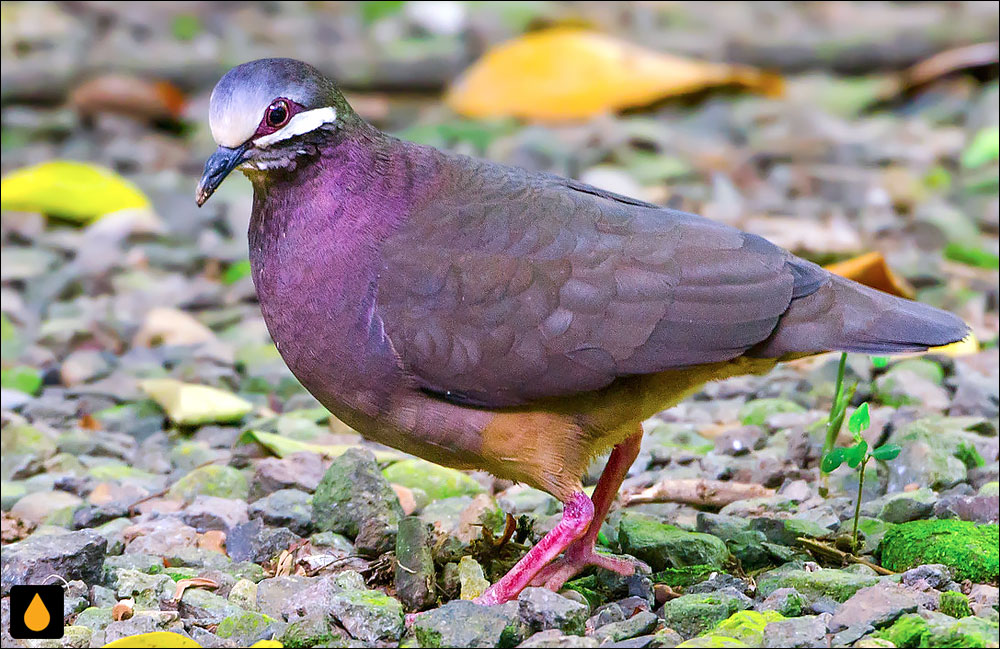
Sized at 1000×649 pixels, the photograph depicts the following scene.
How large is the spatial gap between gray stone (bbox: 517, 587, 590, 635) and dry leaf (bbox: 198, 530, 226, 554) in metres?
1.28

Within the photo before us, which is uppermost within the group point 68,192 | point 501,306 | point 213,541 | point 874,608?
Result: point 501,306

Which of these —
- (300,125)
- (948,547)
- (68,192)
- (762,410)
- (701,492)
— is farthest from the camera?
(68,192)

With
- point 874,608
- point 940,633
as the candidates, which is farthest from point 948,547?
point 940,633

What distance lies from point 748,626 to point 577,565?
35.1 inches

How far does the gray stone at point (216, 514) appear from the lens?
465 cm

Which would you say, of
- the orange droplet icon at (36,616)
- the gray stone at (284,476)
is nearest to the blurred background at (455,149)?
the gray stone at (284,476)

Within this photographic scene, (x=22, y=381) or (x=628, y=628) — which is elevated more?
(x=628, y=628)

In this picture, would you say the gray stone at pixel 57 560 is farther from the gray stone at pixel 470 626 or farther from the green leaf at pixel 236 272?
the green leaf at pixel 236 272

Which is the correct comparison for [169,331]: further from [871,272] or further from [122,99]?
[122,99]

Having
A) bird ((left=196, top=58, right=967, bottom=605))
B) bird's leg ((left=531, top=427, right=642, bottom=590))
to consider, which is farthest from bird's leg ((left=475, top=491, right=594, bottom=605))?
bird's leg ((left=531, top=427, right=642, bottom=590))

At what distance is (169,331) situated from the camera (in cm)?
671

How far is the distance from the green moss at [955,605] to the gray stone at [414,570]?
147cm

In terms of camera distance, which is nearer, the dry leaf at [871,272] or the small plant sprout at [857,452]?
the small plant sprout at [857,452]

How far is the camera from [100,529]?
471 cm
